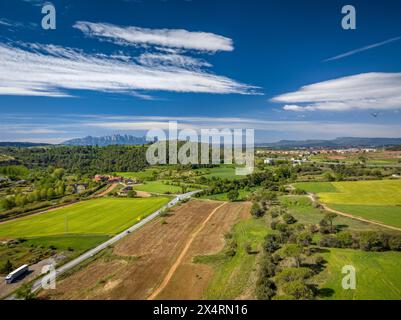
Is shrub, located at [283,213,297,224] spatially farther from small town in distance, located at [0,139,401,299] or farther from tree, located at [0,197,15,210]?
tree, located at [0,197,15,210]

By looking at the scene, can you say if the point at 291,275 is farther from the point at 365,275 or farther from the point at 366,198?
the point at 366,198

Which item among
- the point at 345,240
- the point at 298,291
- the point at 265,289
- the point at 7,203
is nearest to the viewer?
the point at 298,291

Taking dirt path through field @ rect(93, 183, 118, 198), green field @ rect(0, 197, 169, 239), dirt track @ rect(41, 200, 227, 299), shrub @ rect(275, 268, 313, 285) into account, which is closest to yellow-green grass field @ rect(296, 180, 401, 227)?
shrub @ rect(275, 268, 313, 285)

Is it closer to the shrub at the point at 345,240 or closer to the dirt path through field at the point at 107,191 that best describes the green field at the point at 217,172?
the dirt path through field at the point at 107,191

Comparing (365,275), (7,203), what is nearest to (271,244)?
(365,275)
